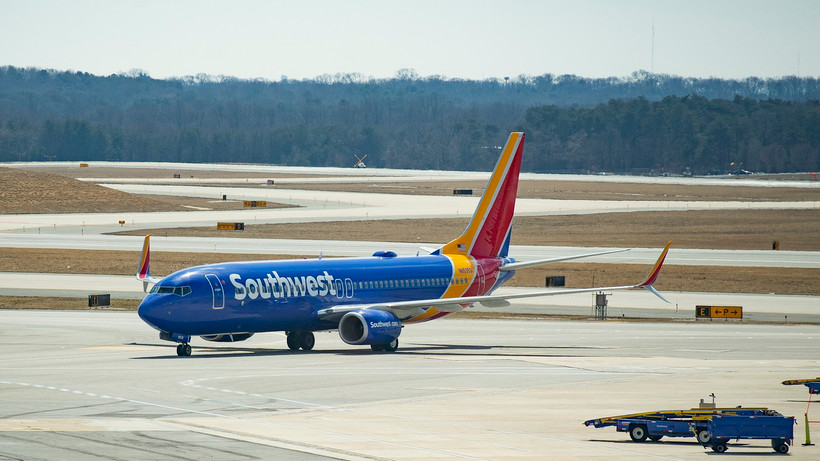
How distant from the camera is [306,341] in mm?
50188

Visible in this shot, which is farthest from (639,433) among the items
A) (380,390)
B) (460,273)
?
(460,273)

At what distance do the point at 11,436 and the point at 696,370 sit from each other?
25624 millimetres

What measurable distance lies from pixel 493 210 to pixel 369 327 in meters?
11.5

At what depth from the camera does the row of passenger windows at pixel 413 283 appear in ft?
167

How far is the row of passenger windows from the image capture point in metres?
50.8

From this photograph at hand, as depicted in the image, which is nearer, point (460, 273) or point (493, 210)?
point (460, 273)

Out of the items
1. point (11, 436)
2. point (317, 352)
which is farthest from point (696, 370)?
point (11, 436)

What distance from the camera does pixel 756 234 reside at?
11819 centimetres

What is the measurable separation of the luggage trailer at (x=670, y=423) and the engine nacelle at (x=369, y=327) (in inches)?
743

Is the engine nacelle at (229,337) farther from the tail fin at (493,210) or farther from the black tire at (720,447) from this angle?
the black tire at (720,447)

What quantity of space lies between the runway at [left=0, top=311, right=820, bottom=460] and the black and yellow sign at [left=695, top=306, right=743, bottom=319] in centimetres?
573

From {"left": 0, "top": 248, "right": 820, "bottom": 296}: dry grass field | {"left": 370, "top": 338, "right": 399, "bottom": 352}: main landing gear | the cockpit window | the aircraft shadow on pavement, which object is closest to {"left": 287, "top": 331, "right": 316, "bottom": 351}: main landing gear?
the aircraft shadow on pavement

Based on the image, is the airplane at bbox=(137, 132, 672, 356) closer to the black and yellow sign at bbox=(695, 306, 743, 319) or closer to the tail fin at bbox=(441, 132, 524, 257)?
the tail fin at bbox=(441, 132, 524, 257)

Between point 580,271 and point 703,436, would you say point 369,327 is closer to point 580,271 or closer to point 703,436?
point 703,436
